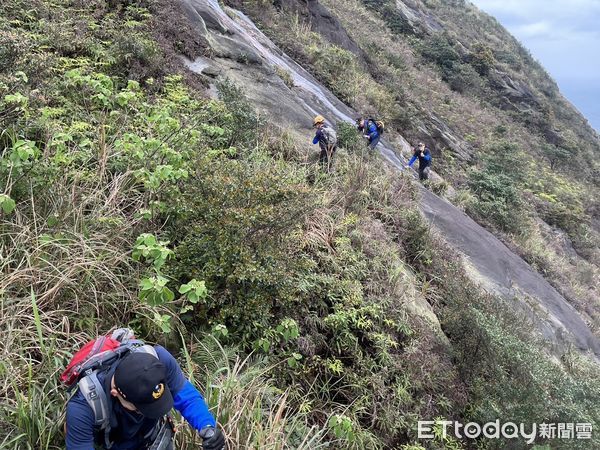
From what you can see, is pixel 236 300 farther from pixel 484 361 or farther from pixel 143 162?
pixel 484 361

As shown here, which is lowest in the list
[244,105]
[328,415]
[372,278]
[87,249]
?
[328,415]

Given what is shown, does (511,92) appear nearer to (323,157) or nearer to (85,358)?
(323,157)

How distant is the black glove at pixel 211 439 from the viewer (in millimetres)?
2918

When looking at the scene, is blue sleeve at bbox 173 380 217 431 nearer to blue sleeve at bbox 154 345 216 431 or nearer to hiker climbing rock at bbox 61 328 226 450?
blue sleeve at bbox 154 345 216 431

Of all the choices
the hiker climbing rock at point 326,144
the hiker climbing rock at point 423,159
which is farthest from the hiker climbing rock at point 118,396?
the hiker climbing rock at point 423,159

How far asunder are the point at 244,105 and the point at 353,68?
392 inches

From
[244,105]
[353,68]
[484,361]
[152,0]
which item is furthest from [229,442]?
[353,68]

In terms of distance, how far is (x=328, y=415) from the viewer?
170 inches

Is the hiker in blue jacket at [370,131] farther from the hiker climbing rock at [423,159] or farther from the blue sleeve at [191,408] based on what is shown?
the blue sleeve at [191,408]

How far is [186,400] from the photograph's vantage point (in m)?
2.99

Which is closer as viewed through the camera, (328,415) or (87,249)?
(87,249)

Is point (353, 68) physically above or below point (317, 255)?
above

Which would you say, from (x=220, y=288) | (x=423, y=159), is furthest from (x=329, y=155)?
(x=423, y=159)

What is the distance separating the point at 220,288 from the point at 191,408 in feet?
4.96
